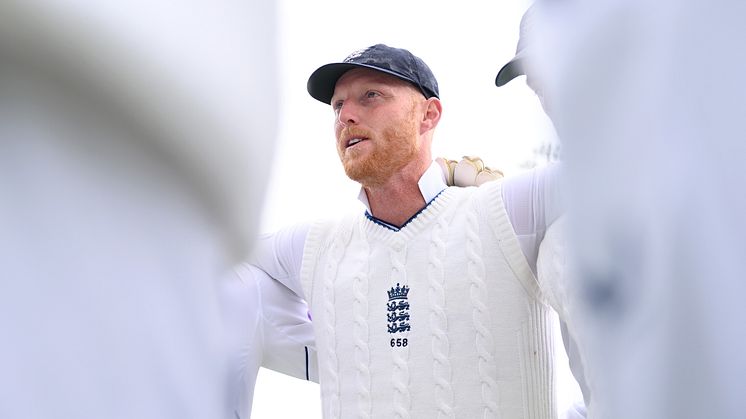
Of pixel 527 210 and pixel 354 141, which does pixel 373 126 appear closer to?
pixel 354 141

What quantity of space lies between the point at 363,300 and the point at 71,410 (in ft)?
3.88

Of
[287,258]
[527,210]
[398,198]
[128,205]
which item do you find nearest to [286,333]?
[287,258]

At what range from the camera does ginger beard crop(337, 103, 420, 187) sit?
1629mm

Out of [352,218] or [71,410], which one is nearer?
[71,410]

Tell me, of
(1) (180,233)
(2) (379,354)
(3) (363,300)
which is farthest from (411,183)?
(1) (180,233)

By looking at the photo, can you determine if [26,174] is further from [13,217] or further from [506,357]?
[506,357]

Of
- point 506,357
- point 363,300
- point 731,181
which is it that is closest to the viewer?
point 731,181

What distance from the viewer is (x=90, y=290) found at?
0.40 metres

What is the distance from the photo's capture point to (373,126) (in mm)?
1647

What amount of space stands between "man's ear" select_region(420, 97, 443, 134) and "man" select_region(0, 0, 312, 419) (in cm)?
142

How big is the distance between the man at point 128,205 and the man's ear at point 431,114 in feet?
4.65

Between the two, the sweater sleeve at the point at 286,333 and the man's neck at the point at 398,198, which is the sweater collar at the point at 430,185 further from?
the sweater sleeve at the point at 286,333

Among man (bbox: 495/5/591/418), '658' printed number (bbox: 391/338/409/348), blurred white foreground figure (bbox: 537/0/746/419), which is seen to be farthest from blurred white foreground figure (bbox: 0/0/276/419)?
'658' printed number (bbox: 391/338/409/348)

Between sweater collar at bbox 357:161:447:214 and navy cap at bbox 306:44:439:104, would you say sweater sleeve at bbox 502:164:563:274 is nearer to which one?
→ sweater collar at bbox 357:161:447:214
